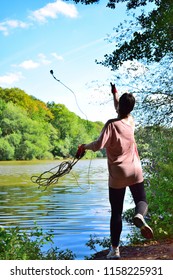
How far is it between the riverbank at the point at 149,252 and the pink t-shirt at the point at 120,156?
1.03 metres

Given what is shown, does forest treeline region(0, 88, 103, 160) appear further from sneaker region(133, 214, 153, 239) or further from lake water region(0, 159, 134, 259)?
sneaker region(133, 214, 153, 239)

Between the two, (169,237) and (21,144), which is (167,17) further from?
(21,144)

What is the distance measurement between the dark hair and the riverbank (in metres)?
1.57

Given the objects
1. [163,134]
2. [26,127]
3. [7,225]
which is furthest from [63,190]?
[26,127]

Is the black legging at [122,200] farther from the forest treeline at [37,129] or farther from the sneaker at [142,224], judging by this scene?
the forest treeline at [37,129]

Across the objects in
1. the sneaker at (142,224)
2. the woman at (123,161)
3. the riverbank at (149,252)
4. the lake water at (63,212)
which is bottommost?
the lake water at (63,212)

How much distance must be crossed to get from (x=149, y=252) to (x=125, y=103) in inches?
71.7

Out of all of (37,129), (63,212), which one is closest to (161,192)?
(63,212)

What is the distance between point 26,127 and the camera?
2176 inches

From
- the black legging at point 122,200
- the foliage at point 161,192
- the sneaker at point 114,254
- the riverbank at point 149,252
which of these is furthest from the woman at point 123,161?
the foliage at point 161,192

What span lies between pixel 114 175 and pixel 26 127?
50.4 meters

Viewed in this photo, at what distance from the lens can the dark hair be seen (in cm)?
526

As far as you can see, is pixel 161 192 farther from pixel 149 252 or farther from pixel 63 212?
pixel 63 212

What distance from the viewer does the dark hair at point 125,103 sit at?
526 cm
